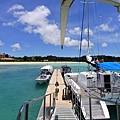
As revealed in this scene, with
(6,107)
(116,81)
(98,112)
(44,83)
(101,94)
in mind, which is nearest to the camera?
(98,112)

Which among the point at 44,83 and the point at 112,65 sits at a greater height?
the point at 112,65

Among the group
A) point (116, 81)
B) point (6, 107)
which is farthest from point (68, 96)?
point (6, 107)

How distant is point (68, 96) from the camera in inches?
380

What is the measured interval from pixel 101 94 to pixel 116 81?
5.70 ft

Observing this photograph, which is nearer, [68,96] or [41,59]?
[68,96]

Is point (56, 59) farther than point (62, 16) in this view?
Yes

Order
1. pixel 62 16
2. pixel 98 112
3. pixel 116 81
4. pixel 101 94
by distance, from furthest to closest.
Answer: pixel 116 81 < pixel 101 94 < pixel 98 112 < pixel 62 16

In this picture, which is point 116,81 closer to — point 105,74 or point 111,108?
point 105,74

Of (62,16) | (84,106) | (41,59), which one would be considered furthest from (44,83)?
(41,59)

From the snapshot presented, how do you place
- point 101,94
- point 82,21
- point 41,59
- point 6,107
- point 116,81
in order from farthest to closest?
point 41,59, point 82,21, point 6,107, point 116,81, point 101,94

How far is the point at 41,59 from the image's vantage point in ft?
371

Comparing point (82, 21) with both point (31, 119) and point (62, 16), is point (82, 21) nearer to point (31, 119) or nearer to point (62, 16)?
point (31, 119)

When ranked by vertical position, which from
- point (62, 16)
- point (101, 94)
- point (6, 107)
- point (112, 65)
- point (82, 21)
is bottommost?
point (6, 107)

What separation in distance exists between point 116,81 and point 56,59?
10539 centimetres
